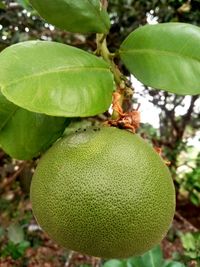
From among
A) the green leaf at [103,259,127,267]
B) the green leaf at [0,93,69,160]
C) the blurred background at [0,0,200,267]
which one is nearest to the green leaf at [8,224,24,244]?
the blurred background at [0,0,200,267]

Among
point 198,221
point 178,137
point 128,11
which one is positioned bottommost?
point 198,221

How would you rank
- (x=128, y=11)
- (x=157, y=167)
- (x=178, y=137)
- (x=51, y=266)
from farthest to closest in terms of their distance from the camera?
(x=51, y=266)
(x=178, y=137)
(x=128, y=11)
(x=157, y=167)

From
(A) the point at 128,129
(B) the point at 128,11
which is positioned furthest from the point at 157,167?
(B) the point at 128,11

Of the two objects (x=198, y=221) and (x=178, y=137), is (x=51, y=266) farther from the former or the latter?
(x=178, y=137)

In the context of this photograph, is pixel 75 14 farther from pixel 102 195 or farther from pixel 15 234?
pixel 15 234

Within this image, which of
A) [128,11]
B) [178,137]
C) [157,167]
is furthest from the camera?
→ [178,137]

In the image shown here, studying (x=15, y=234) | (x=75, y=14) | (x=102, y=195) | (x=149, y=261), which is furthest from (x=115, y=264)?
(x=15, y=234)

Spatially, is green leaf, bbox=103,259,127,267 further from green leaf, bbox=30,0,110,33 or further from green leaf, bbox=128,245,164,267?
green leaf, bbox=30,0,110,33
